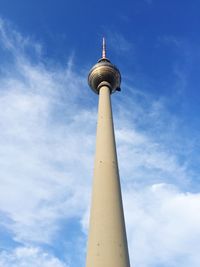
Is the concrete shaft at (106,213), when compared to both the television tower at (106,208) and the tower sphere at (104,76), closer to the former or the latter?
the television tower at (106,208)

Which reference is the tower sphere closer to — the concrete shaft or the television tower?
the television tower

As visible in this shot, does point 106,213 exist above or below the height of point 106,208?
below

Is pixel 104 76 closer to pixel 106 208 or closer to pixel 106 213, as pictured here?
pixel 106 208

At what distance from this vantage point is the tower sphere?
5291 centimetres

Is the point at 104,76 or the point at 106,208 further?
the point at 104,76

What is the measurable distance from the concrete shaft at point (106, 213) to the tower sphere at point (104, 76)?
14.1 m

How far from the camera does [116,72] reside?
176 feet

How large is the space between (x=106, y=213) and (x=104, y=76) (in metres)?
27.7

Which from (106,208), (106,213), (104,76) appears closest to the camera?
(106,213)

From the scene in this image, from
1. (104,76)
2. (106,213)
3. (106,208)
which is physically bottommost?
(106,213)

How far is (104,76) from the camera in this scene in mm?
52812

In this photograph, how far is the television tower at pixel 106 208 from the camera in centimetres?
2744

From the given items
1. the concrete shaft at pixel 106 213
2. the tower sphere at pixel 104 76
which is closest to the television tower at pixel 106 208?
the concrete shaft at pixel 106 213

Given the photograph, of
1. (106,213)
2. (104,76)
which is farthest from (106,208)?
(104,76)
